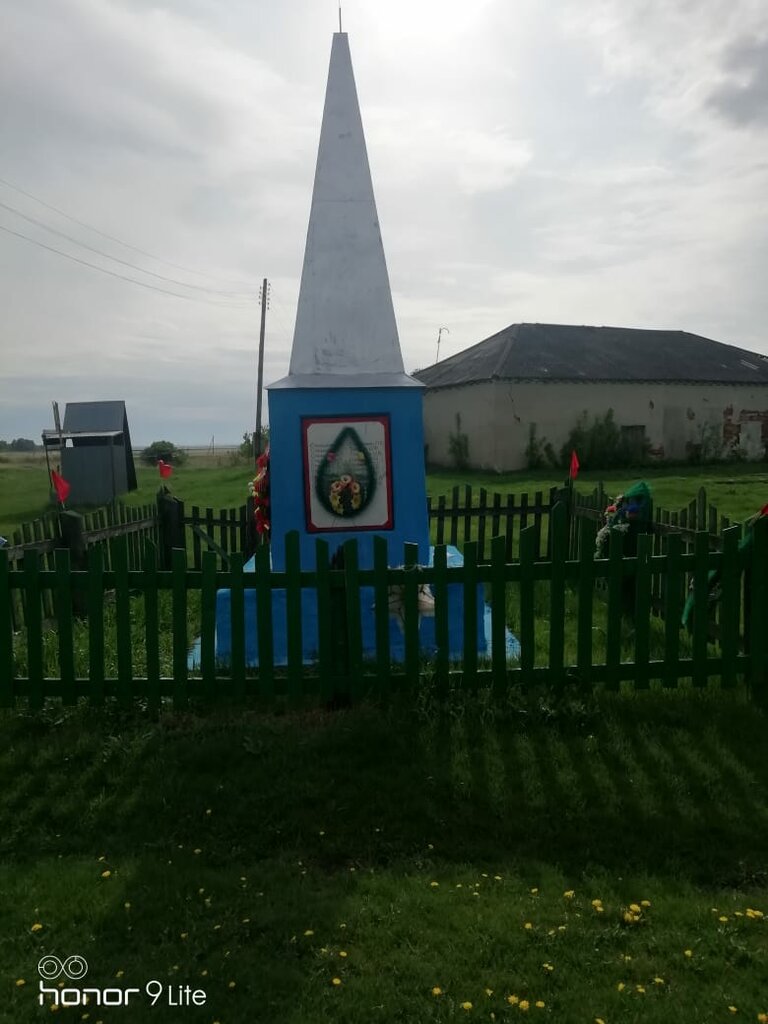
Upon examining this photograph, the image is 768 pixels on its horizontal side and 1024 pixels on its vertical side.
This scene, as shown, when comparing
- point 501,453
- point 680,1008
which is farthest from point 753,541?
point 501,453

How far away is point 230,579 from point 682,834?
9.59 feet

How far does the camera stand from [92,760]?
14.5 feet

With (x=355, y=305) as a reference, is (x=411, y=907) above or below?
below

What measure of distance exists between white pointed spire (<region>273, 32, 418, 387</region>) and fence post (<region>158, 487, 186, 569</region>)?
4.23 meters

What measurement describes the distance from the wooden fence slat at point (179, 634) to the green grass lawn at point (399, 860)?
0.18 m

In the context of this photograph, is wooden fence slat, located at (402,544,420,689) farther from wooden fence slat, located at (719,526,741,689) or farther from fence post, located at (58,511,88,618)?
fence post, located at (58,511,88,618)

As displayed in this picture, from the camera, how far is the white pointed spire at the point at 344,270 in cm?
644

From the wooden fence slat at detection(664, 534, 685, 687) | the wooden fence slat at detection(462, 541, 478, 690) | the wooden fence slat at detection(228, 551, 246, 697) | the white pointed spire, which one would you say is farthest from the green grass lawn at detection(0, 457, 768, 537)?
the wooden fence slat at detection(228, 551, 246, 697)

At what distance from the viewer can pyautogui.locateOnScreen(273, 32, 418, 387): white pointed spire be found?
644 centimetres

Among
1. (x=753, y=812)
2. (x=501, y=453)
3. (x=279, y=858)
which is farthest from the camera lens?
(x=501, y=453)

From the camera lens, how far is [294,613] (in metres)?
4.92

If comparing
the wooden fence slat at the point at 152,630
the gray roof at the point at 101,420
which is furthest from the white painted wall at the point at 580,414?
the wooden fence slat at the point at 152,630

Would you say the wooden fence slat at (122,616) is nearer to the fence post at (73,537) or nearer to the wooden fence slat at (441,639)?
the wooden fence slat at (441,639)

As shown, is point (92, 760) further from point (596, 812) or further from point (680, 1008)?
point (680, 1008)
